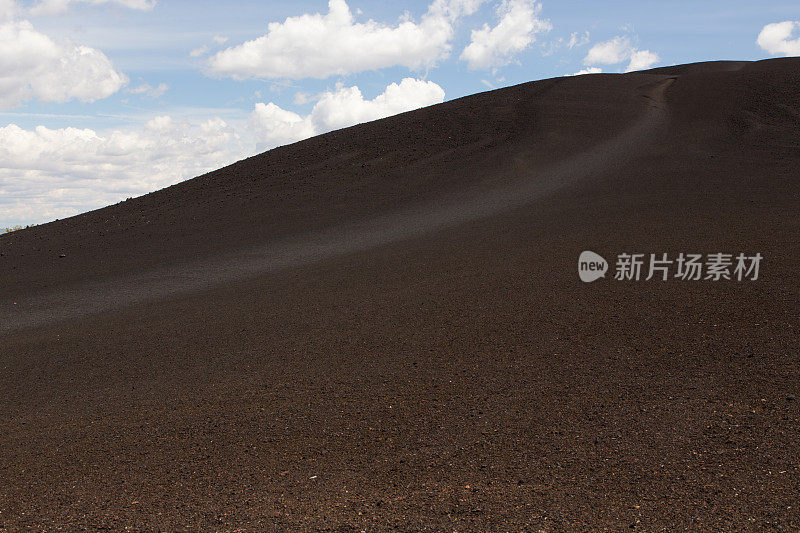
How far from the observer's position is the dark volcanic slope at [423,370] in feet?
13.9

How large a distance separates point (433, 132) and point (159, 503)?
22.7 m

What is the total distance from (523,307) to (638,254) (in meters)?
3.02

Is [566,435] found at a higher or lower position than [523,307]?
lower

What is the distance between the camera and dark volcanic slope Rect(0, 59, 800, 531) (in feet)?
13.9

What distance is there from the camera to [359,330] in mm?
7855

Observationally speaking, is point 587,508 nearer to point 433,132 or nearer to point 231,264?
point 231,264

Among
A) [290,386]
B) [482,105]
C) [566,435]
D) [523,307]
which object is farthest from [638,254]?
[482,105]

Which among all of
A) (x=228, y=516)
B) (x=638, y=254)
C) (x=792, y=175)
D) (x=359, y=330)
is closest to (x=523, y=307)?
(x=359, y=330)

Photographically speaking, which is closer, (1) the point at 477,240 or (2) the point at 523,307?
(2) the point at 523,307

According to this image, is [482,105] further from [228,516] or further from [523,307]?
[228,516]

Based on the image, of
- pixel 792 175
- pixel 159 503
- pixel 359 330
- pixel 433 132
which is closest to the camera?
pixel 159 503

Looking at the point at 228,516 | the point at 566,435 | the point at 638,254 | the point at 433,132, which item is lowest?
the point at 228,516

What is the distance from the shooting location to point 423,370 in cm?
642

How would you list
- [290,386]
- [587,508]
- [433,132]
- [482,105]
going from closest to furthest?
[587,508] < [290,386] < [433,132] < [482,105]
